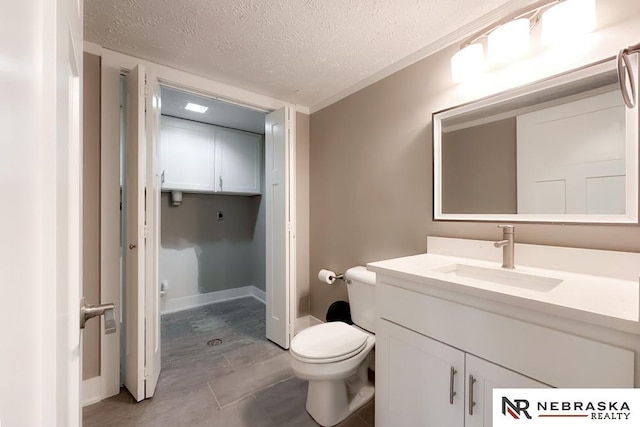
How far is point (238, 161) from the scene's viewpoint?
325 cm

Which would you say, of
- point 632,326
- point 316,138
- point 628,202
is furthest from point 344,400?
point 316,138

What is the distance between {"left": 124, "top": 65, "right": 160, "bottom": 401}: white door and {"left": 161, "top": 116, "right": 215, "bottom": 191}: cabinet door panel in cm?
111

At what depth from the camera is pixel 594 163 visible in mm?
1093

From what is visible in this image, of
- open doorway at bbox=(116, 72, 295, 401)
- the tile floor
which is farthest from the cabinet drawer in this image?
open doorway at bbox=(116, 72, 295, 401)

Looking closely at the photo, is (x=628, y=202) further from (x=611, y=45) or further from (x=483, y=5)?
(x=483, y=5)

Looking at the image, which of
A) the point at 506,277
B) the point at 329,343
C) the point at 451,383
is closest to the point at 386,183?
the point at 506,277

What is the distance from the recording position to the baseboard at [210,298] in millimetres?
3086

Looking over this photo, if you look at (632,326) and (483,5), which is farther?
(483,5)

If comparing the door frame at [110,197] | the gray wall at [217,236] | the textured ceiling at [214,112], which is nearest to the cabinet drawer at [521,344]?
the door frame at [110,197]

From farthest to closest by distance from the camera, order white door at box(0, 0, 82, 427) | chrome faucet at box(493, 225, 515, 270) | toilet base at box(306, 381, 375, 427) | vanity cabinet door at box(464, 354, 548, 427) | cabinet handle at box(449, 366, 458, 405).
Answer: toilet base at box(306, 381, 375, 427) < chrome faucet at box(493, 225, 515, 270) < cabinet handle at box(449, 366, 458, 405) < vanity cabinet door at box(464, 354, 548, 427) < white door at box(0, 0, 82, 427)

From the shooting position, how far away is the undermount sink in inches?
42.2

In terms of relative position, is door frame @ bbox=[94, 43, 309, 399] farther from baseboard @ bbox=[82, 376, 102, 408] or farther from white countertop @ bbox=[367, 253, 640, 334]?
white countertop @ bbox=[367, 253, 640, 334]

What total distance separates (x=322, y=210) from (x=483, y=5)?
66.8 inches

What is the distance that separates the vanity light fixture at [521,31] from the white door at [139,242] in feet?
5.94
